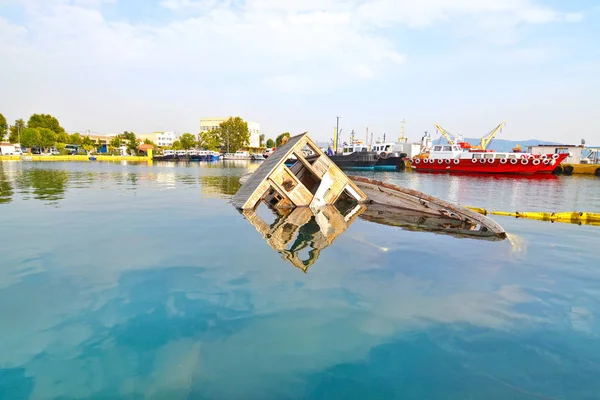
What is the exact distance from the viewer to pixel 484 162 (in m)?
58.5

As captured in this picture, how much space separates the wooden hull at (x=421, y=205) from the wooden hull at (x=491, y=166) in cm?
4782

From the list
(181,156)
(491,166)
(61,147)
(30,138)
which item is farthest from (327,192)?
(61,147)

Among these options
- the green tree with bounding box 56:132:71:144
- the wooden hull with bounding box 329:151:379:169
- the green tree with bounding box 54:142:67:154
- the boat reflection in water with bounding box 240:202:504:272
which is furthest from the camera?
the green tree with bounding box 56:132:71:144

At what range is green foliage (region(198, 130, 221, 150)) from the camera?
141 m

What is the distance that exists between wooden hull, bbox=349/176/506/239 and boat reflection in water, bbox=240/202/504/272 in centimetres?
10

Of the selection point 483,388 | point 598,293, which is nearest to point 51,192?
point 483,388

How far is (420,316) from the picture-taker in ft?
21.6

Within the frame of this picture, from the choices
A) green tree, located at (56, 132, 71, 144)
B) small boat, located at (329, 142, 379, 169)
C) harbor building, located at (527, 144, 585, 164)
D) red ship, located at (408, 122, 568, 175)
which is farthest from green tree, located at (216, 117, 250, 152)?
harbor building, located at (527, 144, 585, 164)

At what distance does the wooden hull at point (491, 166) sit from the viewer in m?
56.0

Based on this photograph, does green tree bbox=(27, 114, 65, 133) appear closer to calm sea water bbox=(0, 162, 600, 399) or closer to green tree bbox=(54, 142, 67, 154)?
green tree bbox=(54, 142, 67, 154)

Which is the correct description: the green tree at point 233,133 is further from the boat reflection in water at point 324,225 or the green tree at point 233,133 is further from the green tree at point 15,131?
the boat reflection in water at point 324,225

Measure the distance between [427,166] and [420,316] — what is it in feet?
210

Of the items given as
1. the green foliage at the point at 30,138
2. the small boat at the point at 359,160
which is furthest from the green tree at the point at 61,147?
the small boat at the point at 359,160

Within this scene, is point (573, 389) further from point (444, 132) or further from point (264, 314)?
point (444, 132)
